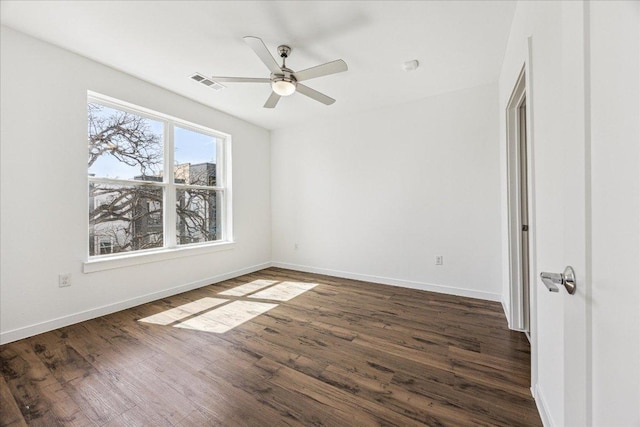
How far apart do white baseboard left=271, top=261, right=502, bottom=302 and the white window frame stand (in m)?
1.34

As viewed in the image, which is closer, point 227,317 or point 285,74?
point 285,74

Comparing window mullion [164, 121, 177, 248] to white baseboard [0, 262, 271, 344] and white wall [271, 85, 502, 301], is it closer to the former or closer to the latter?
white baseboard [0, 262, 271, 344]

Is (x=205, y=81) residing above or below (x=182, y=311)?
above

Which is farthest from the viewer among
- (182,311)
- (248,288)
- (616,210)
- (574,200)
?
(248,288)

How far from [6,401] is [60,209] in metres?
1.62

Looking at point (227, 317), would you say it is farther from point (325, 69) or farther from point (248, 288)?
point (325, 69)

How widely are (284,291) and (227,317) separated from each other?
0.96 metres

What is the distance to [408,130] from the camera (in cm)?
362

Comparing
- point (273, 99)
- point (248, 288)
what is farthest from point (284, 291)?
point (273, 99)

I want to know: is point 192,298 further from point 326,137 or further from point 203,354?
point 326,137

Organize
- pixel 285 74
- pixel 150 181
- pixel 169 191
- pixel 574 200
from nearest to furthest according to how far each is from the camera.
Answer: pixel 574 200, pixel 285 74, pixel 150 181, pixel 169 191

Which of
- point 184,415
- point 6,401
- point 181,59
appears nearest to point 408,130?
point 181,59

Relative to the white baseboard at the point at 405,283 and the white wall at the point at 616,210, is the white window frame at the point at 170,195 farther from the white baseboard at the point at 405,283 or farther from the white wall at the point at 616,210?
the white wall at the point at 616,210

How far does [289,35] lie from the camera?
2256 mm
